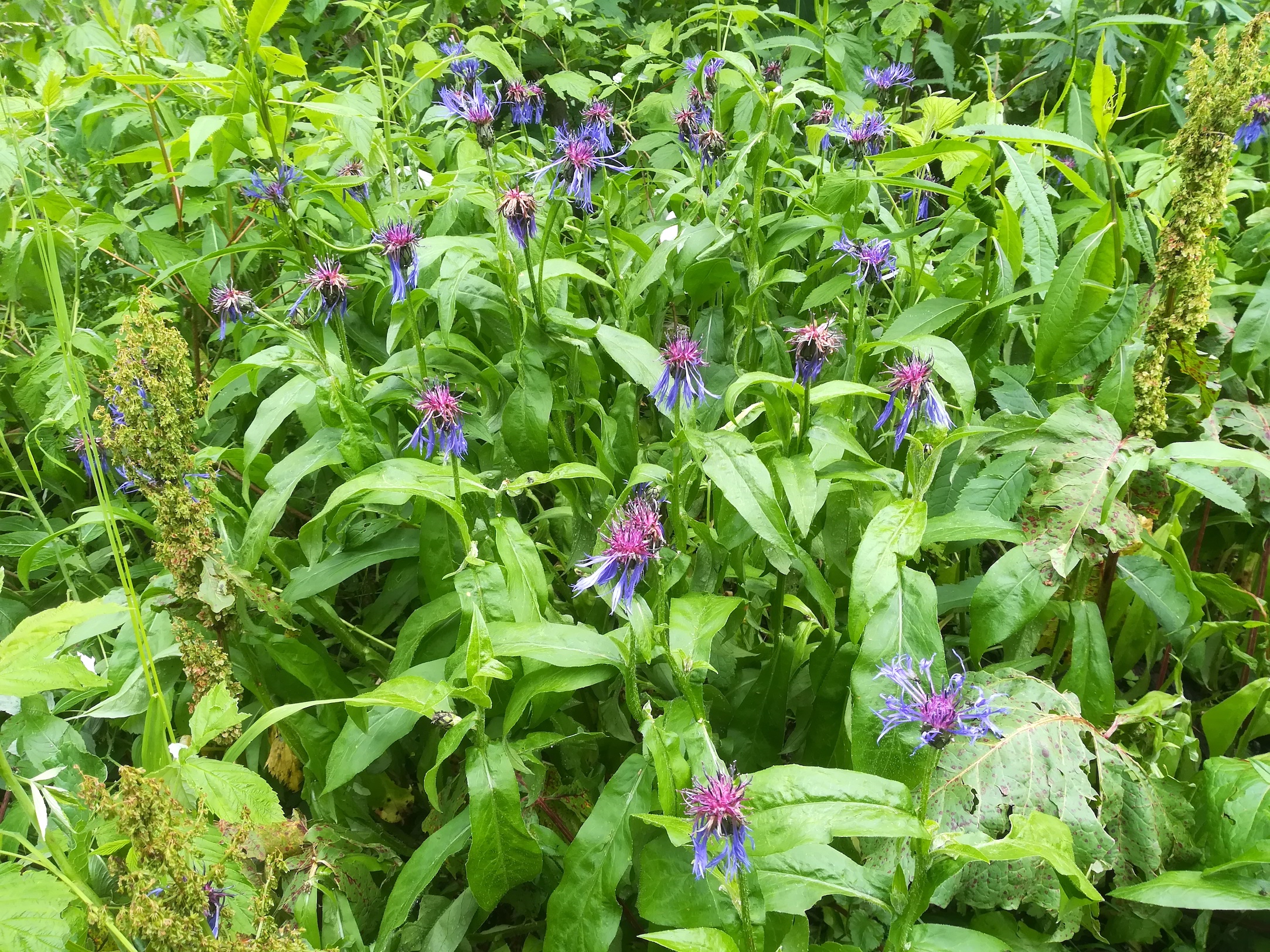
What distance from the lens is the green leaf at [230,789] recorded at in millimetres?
908

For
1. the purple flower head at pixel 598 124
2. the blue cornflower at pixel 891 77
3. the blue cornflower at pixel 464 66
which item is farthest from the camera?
the blue cornflower at pixel 891 77

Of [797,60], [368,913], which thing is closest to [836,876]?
[368,913]

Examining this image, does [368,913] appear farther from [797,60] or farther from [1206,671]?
[797,60]

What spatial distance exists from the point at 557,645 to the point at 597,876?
0.25 metres

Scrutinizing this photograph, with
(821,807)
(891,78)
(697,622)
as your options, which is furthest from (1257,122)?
(821,807)

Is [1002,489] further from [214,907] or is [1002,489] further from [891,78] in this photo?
[891,78]

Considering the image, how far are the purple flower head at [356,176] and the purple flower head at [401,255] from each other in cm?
46

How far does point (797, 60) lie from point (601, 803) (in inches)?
97.3

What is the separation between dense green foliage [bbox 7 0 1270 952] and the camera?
0.95 metres

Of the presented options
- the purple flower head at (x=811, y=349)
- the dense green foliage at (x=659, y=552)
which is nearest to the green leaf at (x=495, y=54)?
the dense green foliage at (x=659, y=552)

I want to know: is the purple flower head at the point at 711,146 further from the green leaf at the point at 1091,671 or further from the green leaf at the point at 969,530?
the green leaf at the point at 1091,671

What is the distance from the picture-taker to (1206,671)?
1.48 m

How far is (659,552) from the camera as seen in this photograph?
1062 mm

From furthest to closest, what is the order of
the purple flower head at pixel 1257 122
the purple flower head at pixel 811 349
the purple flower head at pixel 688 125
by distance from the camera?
the purple flower head at pixel 1257 122, the purple flower head at pixel 688 125, the purple flower head at pixel 811 349
